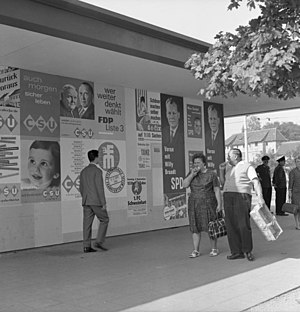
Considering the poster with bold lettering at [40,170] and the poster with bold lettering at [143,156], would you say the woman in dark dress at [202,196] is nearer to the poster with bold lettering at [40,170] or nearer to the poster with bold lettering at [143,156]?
the poster with bold lettering at [40,170]

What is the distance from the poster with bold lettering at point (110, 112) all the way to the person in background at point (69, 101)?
21.9 inches

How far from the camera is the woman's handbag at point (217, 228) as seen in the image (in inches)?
293

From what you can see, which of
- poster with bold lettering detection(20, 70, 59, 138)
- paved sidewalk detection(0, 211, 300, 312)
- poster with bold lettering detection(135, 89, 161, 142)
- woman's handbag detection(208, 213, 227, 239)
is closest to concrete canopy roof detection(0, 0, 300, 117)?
poster with bold lettering detection(20, 70, 59, 138)

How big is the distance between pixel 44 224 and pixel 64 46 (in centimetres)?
347

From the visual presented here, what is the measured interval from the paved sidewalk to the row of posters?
131cm

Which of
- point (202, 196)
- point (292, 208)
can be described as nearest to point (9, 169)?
point (202, 196)

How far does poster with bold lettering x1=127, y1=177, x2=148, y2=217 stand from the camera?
416 inches

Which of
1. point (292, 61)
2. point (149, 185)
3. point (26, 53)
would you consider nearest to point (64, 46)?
point (26, 53)

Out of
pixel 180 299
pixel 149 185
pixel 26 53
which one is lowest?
pixel 180 299

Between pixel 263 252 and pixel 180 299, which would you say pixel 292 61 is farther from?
pixel 263 252

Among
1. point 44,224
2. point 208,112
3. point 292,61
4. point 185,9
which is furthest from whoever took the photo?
point 208,112

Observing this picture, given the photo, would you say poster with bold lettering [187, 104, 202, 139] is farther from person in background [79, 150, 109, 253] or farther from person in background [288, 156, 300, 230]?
person in background [79, 150, 109, 253]

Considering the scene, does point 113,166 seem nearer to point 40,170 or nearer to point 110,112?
point 110,112

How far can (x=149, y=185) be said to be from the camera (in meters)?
11.1
